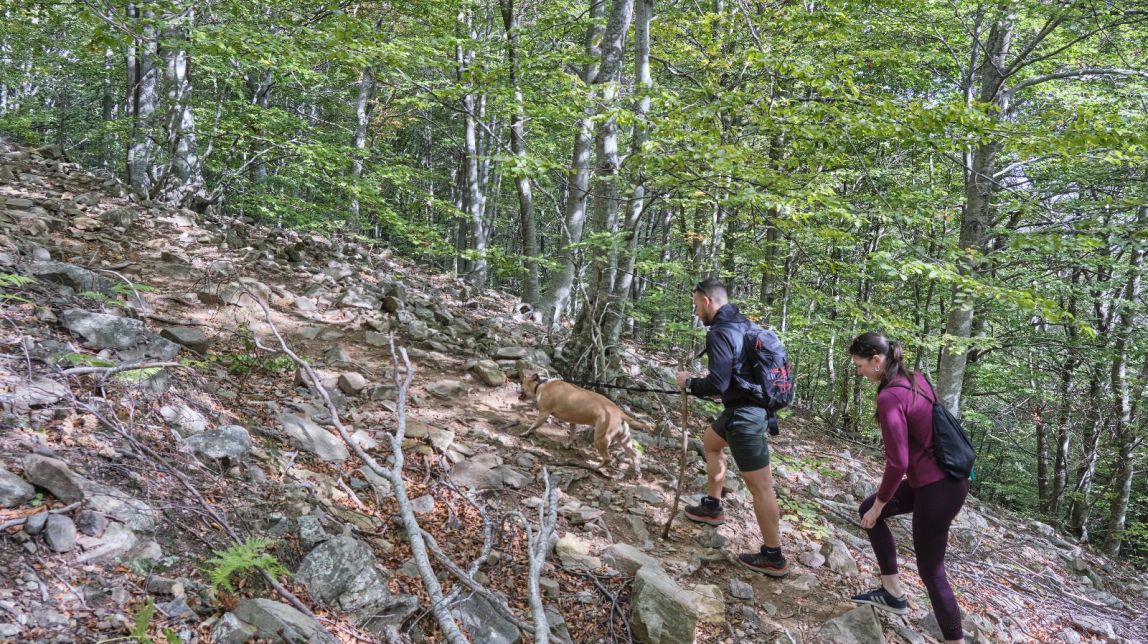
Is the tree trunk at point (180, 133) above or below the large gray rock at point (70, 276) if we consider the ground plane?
above

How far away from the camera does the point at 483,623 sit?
11.0ft

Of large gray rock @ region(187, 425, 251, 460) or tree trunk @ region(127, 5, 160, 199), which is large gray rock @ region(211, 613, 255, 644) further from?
tree trunk @ region(127, 5, 160, 199)

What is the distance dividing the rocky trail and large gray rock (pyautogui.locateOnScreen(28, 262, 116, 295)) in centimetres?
3

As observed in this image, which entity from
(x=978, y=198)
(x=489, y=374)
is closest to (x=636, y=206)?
(x=489, y=374)

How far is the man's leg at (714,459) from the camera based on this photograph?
16.3 ft

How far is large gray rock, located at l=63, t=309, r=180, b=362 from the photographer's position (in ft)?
14.7

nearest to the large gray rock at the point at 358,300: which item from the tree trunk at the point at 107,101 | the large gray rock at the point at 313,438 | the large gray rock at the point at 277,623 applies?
the large gray rock at the point at 313,438

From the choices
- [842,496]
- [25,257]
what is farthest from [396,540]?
[842,496]

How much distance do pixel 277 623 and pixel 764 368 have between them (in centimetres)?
359

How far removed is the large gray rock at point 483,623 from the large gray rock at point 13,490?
219cm

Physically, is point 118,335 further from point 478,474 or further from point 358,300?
point 358,300

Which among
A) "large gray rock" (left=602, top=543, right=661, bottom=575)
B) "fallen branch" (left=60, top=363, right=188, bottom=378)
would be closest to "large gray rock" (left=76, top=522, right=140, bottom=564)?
"fallen branch" (left=60, top=363, right=188, bottom=378)

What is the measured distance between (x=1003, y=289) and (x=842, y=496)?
357 centimetres

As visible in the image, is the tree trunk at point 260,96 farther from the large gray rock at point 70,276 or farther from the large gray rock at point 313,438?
the large gray rock at point 313,438
